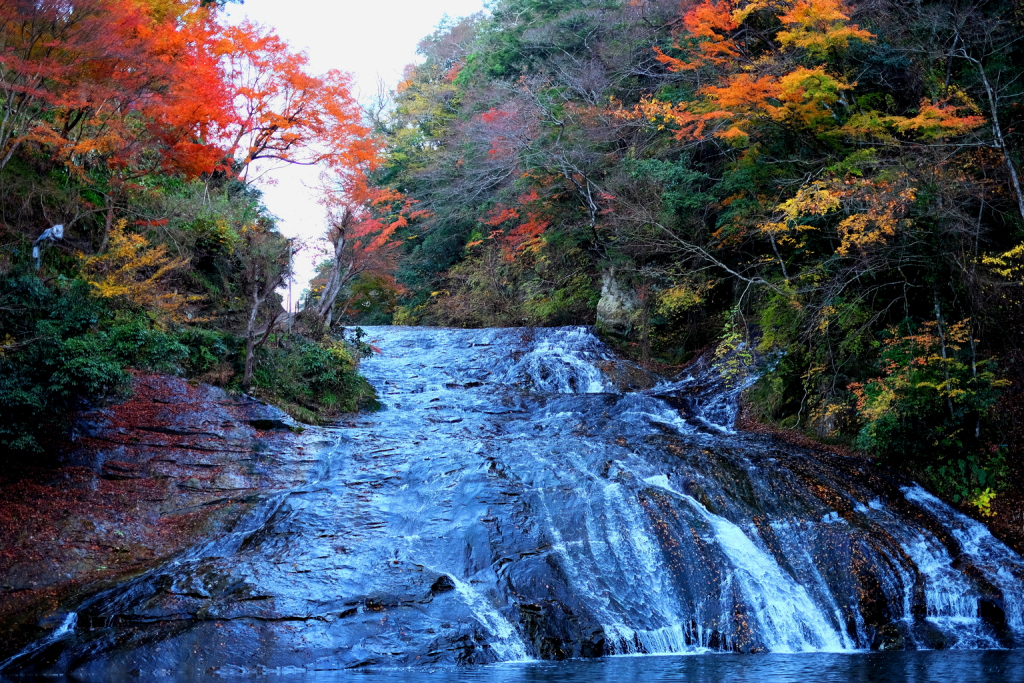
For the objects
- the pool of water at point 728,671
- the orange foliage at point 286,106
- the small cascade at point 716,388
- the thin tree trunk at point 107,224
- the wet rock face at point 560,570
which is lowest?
the pool of water at point 728,671

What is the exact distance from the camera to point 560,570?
800 cm

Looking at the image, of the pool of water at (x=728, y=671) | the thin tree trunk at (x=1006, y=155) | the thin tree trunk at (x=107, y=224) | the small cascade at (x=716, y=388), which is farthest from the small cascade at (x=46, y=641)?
the thin tree trunk at (x=1006, y=155)

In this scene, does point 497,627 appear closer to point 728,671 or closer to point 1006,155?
point 728,671

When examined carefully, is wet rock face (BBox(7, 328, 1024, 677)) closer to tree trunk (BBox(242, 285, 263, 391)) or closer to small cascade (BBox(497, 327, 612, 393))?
tree trunk (BBox(242, 285, 263, 391))

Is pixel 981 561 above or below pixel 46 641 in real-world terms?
above

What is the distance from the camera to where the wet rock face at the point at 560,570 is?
6875 millimetres

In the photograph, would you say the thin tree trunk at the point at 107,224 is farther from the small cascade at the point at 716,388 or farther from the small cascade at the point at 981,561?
the small cascade at the point at 981,561

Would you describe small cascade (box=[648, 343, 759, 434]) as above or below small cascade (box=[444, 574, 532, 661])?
above

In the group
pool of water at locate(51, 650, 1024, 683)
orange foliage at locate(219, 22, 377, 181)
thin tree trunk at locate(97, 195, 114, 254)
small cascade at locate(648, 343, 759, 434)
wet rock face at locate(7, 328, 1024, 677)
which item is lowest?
pool of water at locate(51, 650, 1024, 683)

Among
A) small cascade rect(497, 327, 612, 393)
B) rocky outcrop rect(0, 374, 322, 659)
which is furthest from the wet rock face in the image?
small cascade rect(497, 327, 612, 393)

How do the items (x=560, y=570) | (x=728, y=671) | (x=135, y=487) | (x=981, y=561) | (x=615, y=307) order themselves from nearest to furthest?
1. (x=728, y=671)
2. (x=560, y=570)
3. (x=981, y=561)
4. (x=135, y=487)
5. (x=615, y=307)

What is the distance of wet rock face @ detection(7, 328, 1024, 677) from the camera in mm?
6875

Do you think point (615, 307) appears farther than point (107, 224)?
Yes

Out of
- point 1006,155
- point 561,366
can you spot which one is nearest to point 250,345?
point 561,366
